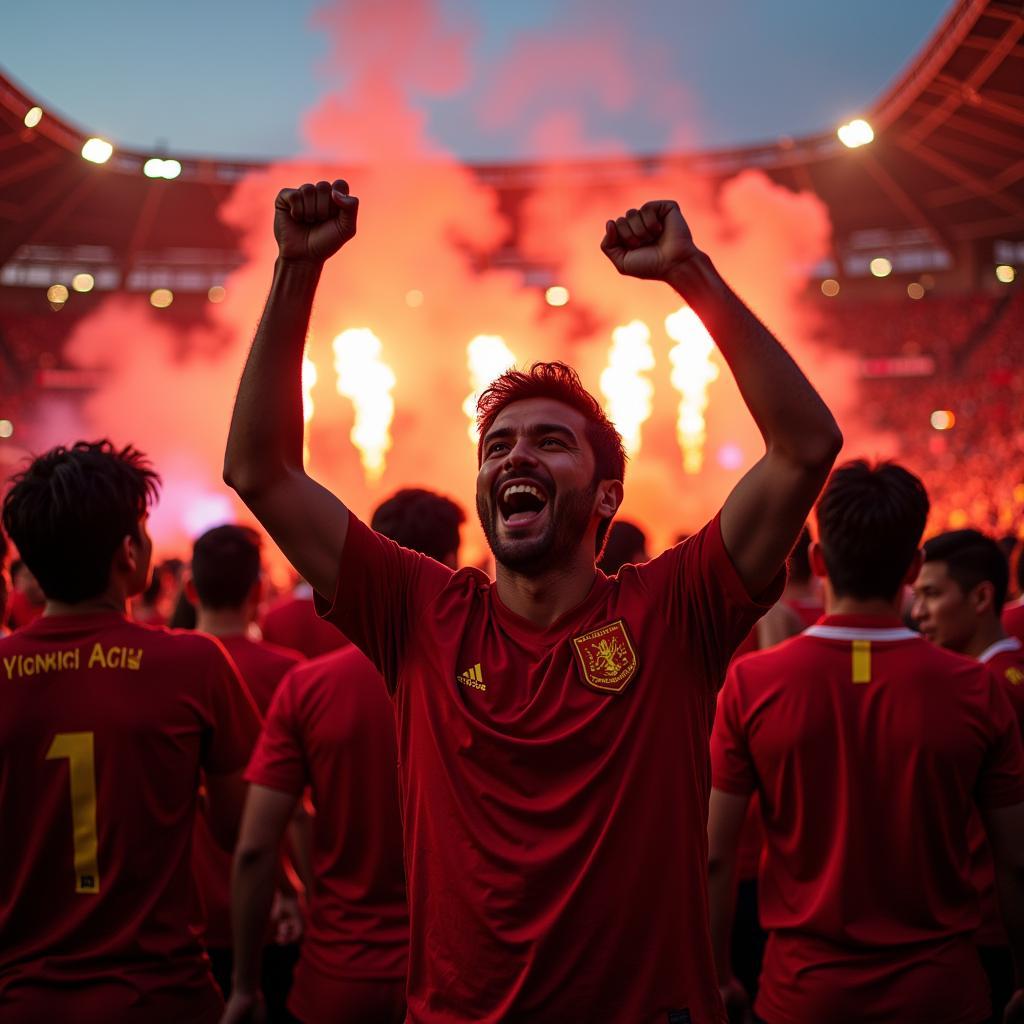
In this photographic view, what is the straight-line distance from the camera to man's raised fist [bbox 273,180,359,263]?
2.09 metres

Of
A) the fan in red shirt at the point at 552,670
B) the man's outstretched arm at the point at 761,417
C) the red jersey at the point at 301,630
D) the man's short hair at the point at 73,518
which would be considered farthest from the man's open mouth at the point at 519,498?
the red jersey at the point at 301,630

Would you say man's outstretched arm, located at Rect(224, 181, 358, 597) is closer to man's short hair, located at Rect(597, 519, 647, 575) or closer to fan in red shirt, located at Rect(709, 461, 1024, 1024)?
fan in red shirt, located at Rect(709, 461, 1024, 1024)

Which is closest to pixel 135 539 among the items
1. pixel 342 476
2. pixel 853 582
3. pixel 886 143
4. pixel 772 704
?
pixel 772 704

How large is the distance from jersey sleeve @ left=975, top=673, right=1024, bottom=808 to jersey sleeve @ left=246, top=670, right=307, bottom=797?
6.06ft

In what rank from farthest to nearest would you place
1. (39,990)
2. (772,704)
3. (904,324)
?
(904,324), (772,704), (39,990)

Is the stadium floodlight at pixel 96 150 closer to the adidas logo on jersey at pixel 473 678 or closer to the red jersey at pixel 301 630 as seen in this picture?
the red jersey at pixel 301 630

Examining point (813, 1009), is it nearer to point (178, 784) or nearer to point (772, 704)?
point (772, 704)

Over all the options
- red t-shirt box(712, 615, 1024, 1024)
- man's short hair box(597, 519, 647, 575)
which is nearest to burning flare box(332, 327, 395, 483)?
man's short hair box(597, 519, 647, 575)

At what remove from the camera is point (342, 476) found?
32062 millimetres

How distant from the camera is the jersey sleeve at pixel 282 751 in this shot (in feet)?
10.2

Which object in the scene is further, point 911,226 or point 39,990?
point 911,226

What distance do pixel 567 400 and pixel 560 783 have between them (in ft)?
2.85

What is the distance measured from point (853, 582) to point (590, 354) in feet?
88.9


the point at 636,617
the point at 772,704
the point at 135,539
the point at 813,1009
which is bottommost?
the point at 813,1009
